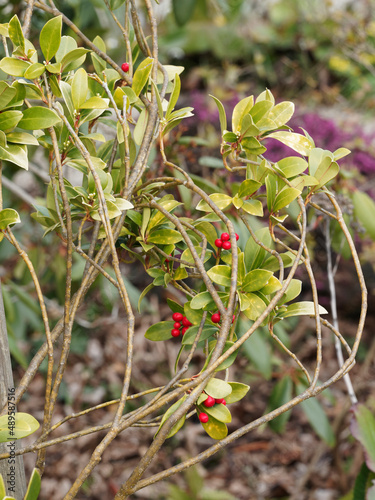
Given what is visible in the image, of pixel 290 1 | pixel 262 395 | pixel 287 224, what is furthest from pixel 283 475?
pixel 290 1

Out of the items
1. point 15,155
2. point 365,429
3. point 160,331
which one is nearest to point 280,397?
point 365,429

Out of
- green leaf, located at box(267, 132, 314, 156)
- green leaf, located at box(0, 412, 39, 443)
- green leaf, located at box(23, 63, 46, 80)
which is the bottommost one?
green leaf, located at box(0, 412, 39, 443)

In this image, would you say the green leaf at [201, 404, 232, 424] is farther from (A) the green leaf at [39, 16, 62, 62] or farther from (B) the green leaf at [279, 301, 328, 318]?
(A) the green leaf at [39, 16, 62, 62]

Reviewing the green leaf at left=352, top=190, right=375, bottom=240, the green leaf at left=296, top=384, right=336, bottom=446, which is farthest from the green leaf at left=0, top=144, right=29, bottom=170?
the green leaf at left=296, top=384, right=336, bottom=446

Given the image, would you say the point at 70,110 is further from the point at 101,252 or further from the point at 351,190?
the point at 351,190

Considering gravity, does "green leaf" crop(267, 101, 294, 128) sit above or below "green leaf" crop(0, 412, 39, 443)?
above

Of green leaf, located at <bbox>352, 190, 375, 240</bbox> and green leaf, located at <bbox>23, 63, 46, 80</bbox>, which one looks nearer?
green leaf, located at <bbox>23, 63, 46, 80</bbox>

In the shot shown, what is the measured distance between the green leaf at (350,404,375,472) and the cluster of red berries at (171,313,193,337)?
22.9 inches

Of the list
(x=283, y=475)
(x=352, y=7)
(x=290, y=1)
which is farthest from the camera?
(x=290, y=1)

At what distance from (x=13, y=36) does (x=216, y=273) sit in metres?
0.36

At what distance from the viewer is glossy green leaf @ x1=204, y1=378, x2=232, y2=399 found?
0.49 m

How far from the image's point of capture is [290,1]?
13.9ft

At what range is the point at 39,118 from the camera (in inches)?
21.4

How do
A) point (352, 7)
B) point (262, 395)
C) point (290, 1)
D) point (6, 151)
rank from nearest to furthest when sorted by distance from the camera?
point (6, 151), point (262, 395), point (352, 7), point (290, 1)
